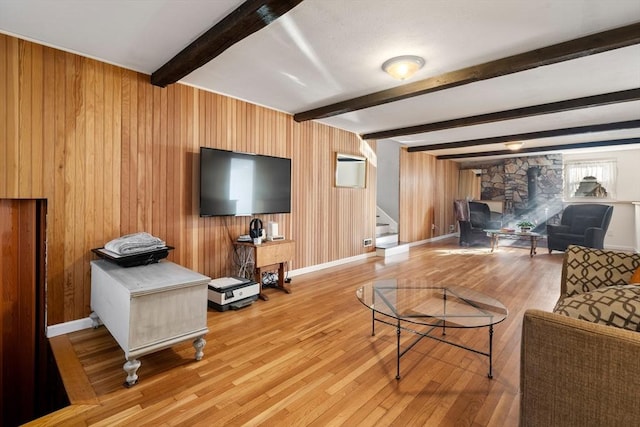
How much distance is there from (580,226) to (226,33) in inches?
283

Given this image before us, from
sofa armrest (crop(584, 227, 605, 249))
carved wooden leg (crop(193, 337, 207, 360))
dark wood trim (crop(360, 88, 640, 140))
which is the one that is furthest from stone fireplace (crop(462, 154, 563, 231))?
carved wooden leg (crop(193, 337, 207, 360))

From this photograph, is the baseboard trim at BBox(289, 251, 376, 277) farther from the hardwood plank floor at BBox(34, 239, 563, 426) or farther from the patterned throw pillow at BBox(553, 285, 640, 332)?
the patterned throw pillow at BBox(553, 285, 640, 332)

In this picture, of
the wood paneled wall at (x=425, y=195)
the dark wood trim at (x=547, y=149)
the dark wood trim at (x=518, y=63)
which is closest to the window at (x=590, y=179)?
the dark wood trim at (x=547, y=149)

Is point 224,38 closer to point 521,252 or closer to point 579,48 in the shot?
point 579,48

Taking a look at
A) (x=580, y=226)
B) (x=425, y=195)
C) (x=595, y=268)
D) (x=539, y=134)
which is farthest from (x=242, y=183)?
(x=580, y=226)

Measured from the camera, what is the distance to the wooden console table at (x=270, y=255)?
11.1 ft

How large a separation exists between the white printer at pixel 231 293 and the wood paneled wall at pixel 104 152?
0.40 meters

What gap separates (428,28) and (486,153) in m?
6.54

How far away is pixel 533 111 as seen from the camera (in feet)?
12.6


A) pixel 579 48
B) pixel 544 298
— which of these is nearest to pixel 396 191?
pixel 544 298

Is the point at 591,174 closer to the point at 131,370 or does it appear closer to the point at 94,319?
the point at 131,370

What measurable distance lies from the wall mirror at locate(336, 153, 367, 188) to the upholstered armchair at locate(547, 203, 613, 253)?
13.3 ft

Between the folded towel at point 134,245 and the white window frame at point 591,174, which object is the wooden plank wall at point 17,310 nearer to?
the folded towel at point 134,245

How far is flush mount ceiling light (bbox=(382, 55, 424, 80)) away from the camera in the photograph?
2.54 meters
